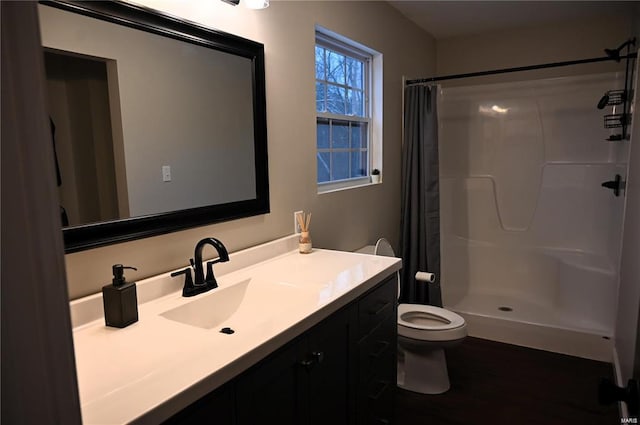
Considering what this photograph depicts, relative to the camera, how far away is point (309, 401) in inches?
52.7

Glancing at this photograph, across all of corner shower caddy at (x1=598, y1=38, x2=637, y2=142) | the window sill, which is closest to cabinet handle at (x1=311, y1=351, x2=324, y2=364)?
the window sill

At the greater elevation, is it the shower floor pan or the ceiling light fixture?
the ceiling light fixture

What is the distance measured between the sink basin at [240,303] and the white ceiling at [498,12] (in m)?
2.23

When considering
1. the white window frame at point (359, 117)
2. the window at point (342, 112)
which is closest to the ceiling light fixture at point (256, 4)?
the white window frame at point (359, 117)

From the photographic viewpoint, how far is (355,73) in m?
2.86

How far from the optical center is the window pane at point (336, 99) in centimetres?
258

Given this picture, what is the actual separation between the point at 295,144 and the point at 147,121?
836mm

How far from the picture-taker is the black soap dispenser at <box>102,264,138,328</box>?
47.0 inches

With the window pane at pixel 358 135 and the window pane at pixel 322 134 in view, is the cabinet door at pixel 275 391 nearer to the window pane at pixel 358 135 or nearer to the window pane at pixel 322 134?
the window pane at pixel 322 134

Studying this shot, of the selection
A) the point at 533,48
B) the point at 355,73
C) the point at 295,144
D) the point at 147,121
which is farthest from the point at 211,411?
the point at 533,48

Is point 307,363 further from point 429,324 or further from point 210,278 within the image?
point 429,324

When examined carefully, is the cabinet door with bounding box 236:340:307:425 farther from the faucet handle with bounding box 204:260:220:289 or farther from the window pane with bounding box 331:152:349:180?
the window pane with bounding box 331:152:349:180

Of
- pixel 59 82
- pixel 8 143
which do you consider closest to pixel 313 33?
pixel 59 82

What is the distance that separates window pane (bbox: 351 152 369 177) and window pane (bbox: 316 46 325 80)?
60cm
